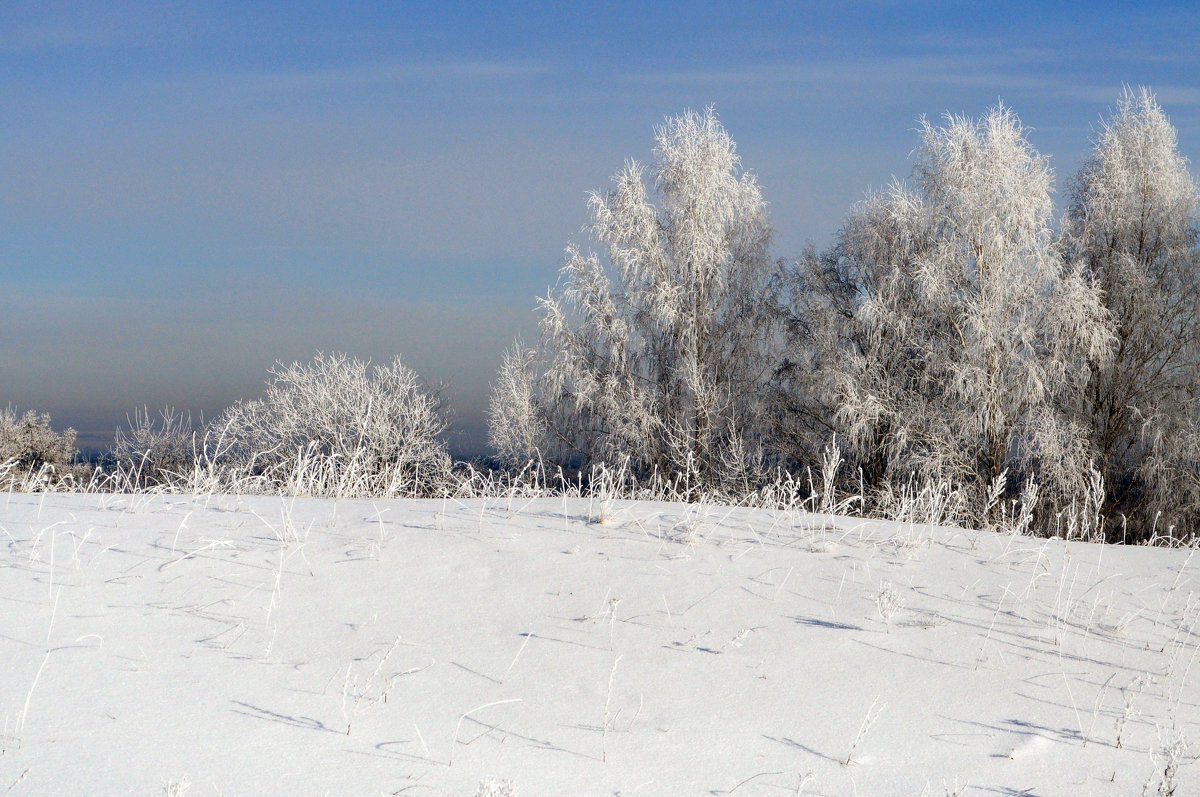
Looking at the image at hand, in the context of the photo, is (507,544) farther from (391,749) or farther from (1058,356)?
(1058,356)

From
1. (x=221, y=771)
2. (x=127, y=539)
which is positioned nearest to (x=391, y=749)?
(x=221, y=771)

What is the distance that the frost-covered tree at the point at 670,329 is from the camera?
71.9ft

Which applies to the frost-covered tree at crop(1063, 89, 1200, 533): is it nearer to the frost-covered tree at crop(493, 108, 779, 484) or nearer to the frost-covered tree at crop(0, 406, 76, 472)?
the frost-covered tree at crop(493, 108, 779, 484)

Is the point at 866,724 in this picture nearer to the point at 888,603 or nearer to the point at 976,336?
the point at 888,603

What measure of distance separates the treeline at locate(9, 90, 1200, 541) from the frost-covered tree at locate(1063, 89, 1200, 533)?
0.05 m

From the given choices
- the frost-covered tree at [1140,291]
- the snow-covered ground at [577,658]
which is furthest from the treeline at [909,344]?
the snow-covered ground at [577,658]

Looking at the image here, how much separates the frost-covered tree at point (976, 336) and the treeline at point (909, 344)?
0.05 metres

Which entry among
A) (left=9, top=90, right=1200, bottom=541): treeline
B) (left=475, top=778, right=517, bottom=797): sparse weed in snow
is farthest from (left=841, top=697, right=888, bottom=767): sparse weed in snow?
(left=9, top=90, right=1200, bottom=541): treeline

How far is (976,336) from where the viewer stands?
783 inches

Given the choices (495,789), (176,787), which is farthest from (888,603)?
(176,787)

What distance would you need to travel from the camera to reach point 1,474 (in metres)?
6.80

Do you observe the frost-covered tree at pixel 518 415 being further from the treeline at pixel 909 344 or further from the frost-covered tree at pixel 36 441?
the frost-covered tree at pixel 36 441

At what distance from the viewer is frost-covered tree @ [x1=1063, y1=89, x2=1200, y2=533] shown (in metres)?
21.0

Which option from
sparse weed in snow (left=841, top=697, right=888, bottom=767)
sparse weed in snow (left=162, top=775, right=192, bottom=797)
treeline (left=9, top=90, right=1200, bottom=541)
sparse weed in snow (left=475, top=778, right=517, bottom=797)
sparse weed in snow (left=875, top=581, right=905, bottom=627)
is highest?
treeline (left=9, top=90, right=1200, bottom=541)
